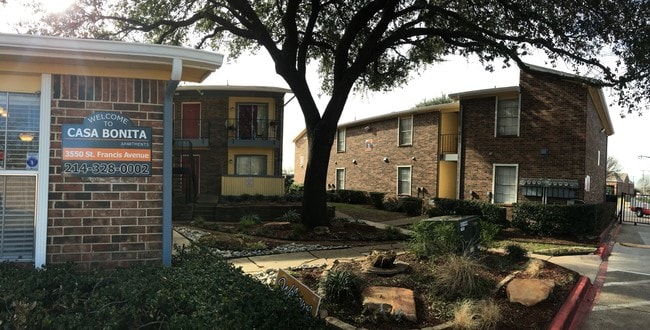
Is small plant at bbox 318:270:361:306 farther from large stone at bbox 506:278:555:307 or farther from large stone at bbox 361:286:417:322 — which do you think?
large stone at bbox 506:278:555:307

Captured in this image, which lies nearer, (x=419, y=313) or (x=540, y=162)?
(x=419, y=313)

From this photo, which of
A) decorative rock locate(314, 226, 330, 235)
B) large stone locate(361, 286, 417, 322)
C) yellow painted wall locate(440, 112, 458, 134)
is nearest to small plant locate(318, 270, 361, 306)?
large stone locate(361, 286, 417, 322)

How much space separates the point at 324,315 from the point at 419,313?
3.81 ft

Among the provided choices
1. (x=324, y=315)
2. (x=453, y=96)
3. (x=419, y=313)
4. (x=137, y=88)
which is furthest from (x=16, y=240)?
(x=453, y=96)

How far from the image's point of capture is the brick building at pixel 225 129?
2197 cm

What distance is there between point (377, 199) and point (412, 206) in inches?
126

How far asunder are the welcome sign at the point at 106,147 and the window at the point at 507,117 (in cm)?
1494

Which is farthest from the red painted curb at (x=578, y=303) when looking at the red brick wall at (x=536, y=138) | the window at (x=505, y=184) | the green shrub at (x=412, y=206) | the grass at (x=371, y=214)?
the green shrub at (x=412, y=206)

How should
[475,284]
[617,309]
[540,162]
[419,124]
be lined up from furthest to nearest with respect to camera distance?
[419,124], [540,162], [617,309], [475,284]

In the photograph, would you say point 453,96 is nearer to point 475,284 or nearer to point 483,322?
point 475,284

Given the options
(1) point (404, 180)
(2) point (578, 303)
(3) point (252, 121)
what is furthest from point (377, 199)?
(2) point (578, 303)

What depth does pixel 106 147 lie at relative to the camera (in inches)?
177

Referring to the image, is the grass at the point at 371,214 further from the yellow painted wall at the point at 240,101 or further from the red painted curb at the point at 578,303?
the red painted curb at the point at 578,303

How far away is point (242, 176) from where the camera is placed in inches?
770
